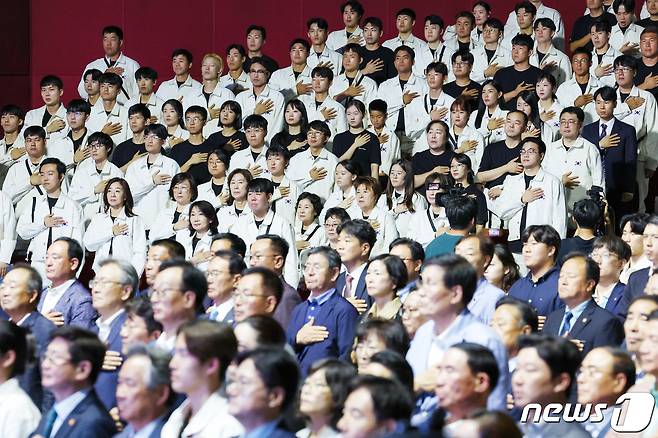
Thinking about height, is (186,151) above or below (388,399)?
above

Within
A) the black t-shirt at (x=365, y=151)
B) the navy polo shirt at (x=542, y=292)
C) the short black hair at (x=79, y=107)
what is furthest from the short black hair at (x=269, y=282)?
the short black hair at (x=79, y=107)

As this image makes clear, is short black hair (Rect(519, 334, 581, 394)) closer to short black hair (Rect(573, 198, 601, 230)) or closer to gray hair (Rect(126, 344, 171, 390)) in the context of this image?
gray hair (Rect(126, 344, 171, 390))

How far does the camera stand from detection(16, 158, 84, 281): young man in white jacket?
11.2m

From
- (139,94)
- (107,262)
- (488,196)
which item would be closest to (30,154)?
(139,94)

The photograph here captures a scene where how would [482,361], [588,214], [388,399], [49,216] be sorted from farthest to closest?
[49,216] → [588,214] → [482,361] → [388,399]

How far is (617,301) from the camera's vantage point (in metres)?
7.63

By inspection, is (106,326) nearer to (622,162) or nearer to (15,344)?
(15,344)

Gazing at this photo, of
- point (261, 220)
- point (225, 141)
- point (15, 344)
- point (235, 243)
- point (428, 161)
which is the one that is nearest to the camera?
point (15, 344)

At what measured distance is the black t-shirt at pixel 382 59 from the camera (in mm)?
13875

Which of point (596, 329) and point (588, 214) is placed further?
point (588, 214)

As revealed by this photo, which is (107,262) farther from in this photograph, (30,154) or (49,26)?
(49,26)

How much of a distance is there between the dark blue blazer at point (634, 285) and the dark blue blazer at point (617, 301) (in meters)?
0.02

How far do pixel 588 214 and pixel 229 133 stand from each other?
185 inches

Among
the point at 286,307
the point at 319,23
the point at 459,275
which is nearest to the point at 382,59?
the point at 319,23
